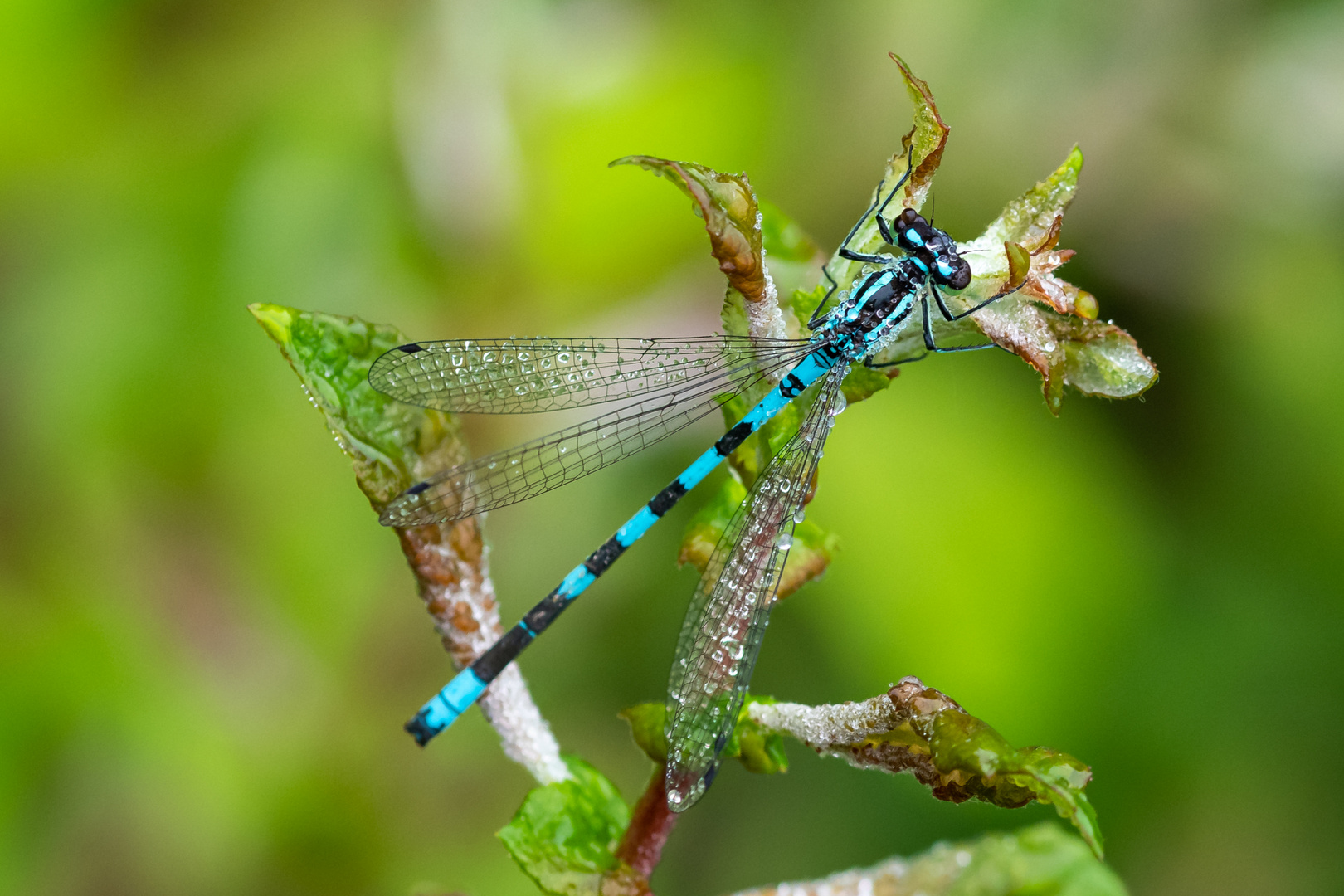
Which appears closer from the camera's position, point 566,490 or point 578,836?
point 578,836

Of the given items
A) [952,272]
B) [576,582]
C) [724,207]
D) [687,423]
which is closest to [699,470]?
[687,423]

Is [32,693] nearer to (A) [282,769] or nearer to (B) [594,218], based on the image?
(A) [282,769]

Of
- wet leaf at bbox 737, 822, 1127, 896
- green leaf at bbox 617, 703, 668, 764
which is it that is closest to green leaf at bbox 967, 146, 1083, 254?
green leaf at bbox 617, 703, 668, 764

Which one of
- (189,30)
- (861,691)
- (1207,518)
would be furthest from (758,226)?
(189,30)

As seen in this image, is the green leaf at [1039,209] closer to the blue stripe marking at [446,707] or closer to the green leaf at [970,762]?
the green leaf at [970,762]

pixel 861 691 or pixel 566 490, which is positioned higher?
pixel 566 490

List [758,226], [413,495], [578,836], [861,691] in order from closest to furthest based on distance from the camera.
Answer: [758,226], [578,836], [413,495], [861,691]

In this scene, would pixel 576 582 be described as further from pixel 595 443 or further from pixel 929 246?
pixel 929 246
